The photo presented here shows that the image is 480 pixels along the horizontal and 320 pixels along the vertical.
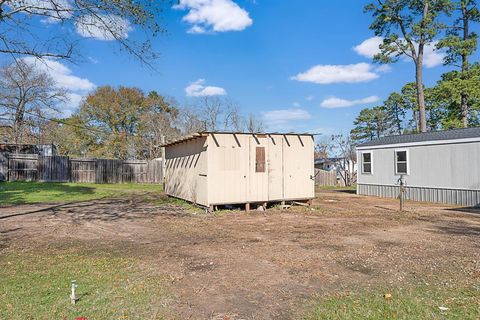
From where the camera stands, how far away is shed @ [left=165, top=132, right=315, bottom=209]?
1063cm

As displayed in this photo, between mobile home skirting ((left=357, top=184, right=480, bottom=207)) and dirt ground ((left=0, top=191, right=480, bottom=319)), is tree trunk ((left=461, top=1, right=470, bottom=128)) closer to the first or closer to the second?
mobile home skirting ((left=357, top=184, right=480, bottom=207))

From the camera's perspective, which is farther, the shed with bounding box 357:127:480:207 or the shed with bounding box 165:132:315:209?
the shed with bounding box 357:127:480:207

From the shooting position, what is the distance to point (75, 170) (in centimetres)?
2284

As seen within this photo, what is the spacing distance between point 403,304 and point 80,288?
3.76 metres

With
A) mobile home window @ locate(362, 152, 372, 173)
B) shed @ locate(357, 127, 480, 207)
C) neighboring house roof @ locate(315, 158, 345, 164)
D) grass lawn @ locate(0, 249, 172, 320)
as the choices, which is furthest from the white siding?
neighboring house roof @ locate(315, 158, 345, 164)

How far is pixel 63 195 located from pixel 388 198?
50.3ft

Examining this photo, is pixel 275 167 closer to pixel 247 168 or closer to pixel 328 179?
pixel 247 168

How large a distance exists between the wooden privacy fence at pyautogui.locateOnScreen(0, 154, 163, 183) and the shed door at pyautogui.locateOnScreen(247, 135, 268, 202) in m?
14.9

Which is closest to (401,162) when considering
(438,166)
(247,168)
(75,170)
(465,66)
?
(438,166)

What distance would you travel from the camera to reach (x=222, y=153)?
35.1 feet

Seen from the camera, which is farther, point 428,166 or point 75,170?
point 75,170

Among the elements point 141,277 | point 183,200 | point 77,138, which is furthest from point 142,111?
point 141,277

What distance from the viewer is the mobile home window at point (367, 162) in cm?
1673

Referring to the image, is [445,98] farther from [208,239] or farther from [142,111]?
[142,111]
